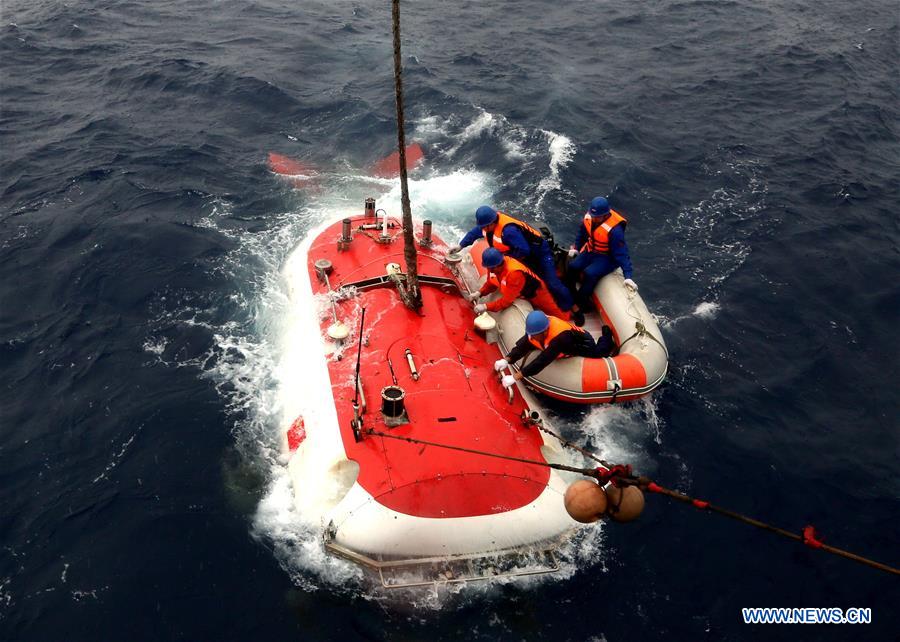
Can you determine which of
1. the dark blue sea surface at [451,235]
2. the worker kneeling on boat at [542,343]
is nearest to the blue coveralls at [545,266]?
the worker kneeling on boat at [542,343]

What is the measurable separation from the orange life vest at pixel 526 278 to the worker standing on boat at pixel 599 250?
120 centimetres

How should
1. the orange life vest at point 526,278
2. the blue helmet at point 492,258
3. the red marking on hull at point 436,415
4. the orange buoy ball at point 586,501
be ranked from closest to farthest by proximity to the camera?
the orange buoy ball at point 586,501 → the red marking on hull at point 436,415 → the blue helmet at point 492,258 → the orange life vest at point 526,278

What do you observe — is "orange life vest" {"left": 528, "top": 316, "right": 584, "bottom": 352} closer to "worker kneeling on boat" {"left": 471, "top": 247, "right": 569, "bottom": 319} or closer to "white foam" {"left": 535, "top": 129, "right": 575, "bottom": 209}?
"worker kneeling on boat" {"left": 471, "top": 247, "right": 569, "bottom": 319}

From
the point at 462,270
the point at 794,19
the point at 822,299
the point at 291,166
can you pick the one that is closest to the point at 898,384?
the point at 822,299

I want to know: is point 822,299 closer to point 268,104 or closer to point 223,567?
point 223,567

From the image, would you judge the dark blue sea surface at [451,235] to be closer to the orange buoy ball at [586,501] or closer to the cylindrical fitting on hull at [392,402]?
the cylindrical fitting on hull at [392,402]

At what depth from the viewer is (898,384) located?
37.3 ft

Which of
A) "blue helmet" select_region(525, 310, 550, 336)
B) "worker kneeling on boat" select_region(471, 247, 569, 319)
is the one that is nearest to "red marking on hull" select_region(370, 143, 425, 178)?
"worker kneeling on boat" select_region(471, 247, 569, 319)

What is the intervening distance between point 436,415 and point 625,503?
140 inches

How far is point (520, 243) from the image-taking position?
10.1 meters

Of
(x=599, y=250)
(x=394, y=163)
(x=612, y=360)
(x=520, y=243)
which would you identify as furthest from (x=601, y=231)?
(x=394, y=163)

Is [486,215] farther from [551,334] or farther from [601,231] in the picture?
[551,334]

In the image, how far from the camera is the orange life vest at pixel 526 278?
9828mm

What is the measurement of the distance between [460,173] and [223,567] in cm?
1216
